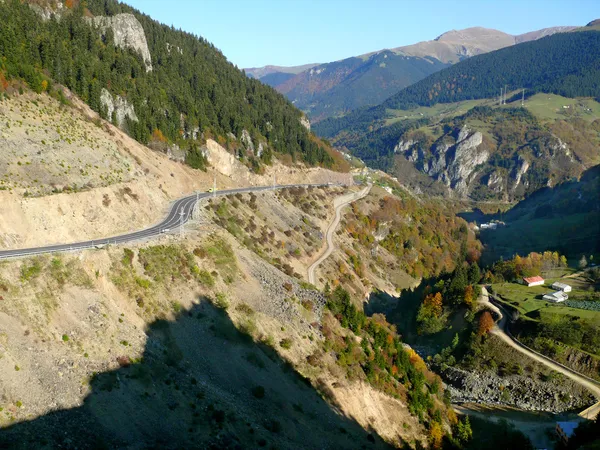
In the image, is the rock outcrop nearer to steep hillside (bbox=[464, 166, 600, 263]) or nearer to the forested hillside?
the forested hillside

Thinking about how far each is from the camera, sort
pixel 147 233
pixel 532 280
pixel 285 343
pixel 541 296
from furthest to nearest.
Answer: pixel 532 280, pixel 541 296, pixel 147 233, pixel 285 343

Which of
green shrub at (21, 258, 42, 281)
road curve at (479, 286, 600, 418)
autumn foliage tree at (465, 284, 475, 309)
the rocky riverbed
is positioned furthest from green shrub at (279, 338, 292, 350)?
autumn foliage tree at (465, 284, 475, 309)

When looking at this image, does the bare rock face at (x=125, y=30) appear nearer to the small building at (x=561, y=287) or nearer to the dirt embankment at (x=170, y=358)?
the dirt embankment at (x=170, y=358)

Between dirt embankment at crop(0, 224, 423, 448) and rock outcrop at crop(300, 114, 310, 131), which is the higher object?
rock outcrop at crop(300, 114, 310, 131)

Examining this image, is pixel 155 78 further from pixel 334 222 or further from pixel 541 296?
pixel 541 296

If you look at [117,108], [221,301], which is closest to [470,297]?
[221,301]

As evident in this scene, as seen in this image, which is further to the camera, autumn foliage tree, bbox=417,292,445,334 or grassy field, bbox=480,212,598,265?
grassy field, bbox=480,212,598,265

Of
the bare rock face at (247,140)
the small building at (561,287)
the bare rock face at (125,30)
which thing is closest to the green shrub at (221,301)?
the small building at (561,287)
